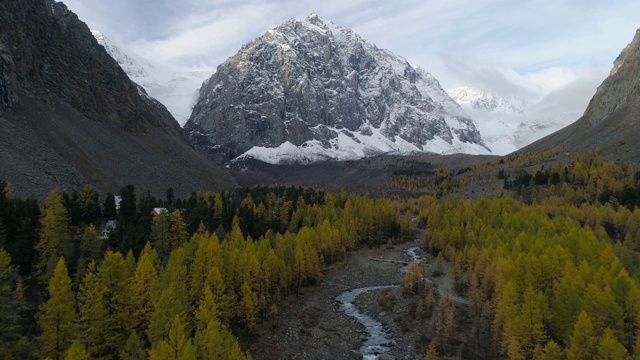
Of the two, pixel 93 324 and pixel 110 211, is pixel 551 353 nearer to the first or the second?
pixel 93 324

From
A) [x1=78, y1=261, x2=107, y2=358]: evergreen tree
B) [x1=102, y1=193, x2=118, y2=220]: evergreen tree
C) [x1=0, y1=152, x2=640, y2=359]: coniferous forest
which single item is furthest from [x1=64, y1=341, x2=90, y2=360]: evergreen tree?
[x1=102, y1=193, x2=118, y2=220]: evergreen tree

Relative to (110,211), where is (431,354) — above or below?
below

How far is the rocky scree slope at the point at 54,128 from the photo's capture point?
Answer: 122m

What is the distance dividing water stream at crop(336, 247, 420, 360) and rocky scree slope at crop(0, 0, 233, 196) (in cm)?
7677

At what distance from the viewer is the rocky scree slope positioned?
122m

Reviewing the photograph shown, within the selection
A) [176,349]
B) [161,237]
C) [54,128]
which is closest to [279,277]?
[161,237]

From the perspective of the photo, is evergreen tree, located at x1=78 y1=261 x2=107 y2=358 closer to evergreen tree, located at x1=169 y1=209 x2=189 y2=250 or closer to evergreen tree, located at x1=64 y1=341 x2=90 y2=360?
evergreen tree, located at x1=64 y1=341 x2=90 y2=360

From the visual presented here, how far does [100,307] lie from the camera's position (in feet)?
159

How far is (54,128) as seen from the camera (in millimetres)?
147125

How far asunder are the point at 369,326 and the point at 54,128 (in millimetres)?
126100

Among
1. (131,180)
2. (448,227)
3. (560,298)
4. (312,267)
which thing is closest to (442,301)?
(560,298)

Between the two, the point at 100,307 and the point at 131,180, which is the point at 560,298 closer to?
the point at 100,307

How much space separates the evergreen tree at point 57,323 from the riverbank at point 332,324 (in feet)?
64.8

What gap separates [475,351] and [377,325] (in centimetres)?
1460
